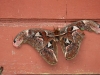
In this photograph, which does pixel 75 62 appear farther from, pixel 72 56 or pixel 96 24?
pixel 96 24

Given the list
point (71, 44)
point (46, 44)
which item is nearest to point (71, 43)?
point (71, 44)

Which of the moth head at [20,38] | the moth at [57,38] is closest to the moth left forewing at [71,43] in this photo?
the moth at [57,38]

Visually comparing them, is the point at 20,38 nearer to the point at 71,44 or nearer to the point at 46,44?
the point at 46,44

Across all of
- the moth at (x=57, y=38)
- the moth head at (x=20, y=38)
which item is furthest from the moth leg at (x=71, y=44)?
the moth head at (x=20, y=38)

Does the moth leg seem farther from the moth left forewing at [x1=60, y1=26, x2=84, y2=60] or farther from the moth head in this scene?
the moth head

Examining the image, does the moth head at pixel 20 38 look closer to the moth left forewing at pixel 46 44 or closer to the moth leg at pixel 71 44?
the moth left forewing at pixel 46 44

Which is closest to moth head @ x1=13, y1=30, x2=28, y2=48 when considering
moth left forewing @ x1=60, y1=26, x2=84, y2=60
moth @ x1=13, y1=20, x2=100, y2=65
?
moth @ x1=13, y1=20, x2=100, y2=65

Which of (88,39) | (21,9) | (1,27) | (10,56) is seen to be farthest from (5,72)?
(88,39)
